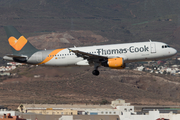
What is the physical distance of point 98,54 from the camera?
5697 cm

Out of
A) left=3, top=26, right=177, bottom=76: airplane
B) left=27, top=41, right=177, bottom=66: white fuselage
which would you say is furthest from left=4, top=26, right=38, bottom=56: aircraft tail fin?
left=27, top=41, right=177, bottom=66: white fuselage

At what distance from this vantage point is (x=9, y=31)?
6131 centimetres

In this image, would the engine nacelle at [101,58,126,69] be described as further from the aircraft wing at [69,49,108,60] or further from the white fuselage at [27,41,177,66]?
the aircraft wing at [69,49,108,60]

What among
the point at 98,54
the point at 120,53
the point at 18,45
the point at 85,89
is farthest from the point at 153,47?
the point at 85,89

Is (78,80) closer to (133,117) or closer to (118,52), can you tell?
(133,117)

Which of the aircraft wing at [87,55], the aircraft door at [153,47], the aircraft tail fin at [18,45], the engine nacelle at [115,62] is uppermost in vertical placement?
the aircraft tail fin at [18,45]

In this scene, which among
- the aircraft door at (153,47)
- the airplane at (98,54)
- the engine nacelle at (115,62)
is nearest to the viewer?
the engine nacelle at (115,62)

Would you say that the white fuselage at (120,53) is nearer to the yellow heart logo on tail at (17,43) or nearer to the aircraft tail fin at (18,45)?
the aircraft tail fin at (18,45)

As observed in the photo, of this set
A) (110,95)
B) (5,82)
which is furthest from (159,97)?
(5,82)

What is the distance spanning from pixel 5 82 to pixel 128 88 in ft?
162

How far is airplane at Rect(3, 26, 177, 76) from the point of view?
184 feet

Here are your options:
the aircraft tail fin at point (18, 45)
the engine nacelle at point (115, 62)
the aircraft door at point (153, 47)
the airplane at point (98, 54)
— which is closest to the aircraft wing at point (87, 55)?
the airplane at point (98, 54)

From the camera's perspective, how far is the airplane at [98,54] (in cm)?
5603

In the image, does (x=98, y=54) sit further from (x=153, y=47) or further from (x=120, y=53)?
(x=153, y=47)
